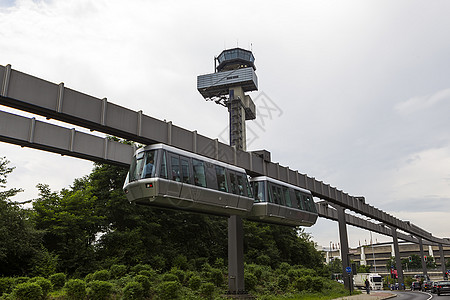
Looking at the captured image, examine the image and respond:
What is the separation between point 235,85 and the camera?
11412 cm

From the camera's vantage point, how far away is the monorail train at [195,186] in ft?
48.2

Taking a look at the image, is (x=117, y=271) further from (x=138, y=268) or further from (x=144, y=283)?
(x=144, y=283)

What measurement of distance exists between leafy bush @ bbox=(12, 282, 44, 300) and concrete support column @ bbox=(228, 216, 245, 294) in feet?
35.0

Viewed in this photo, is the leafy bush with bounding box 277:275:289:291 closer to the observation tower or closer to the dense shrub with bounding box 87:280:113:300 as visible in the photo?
the dense shrub with bounding box 87:280:113:300

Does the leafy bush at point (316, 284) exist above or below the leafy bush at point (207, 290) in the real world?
below

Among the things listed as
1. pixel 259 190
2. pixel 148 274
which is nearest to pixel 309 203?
pixel 259 190

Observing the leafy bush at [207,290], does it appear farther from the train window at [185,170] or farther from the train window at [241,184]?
the train window at [185,170]

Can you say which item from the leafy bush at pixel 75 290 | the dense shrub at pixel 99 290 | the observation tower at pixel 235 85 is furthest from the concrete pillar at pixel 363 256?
the leafy bush at pixel 75 290

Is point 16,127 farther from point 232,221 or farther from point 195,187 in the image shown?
point 232,221

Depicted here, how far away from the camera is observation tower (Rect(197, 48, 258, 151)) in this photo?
11188cm

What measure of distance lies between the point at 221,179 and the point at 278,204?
6.01m

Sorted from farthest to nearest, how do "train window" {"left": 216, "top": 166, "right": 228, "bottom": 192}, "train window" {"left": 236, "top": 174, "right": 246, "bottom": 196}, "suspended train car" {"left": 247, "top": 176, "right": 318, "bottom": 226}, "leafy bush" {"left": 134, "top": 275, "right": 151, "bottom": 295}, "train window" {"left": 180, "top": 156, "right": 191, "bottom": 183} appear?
1. "suspended train car" {"left": 247, "top": 176, "right": 318, "bottom": 226}
2. "leafy bush" {"left": 134, "top": 275, "right": 151, "bottom": 295}
3. "train window" {"left": 236, "top": 174, "right": 246, "bottom": 196}
4. "train window" {"left": 216, "top": 166, "right": 228, "bottom": 192}
5. "train window" {"left": 180, "top": 156, "right": 191, "bottom": 183}

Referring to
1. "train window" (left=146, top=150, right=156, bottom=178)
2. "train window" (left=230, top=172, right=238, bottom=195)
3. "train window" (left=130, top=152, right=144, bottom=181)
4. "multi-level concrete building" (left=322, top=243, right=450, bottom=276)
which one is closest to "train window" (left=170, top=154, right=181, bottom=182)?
"train window" (left=146, top=150, right=156, bottom=178)

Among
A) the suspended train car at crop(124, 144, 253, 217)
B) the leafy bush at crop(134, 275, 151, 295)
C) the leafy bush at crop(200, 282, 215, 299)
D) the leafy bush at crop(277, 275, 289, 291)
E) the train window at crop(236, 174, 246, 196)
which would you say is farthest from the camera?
the leafy bush at crop(277, 275, 289, 291)
